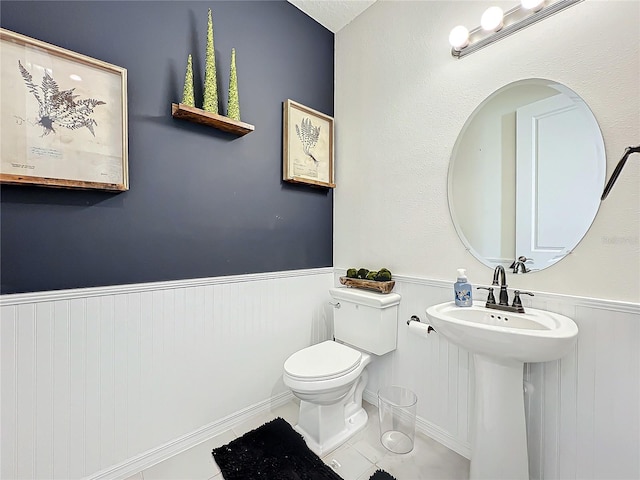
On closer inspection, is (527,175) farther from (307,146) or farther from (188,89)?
(188,89)

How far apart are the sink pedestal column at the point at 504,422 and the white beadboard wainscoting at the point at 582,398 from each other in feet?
0.14

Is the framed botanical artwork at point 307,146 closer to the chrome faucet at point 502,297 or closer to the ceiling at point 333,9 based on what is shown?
the ceiling at point 333,9

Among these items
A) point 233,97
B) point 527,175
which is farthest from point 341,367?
point 233,97

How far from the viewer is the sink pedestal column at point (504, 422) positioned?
3.85 ft

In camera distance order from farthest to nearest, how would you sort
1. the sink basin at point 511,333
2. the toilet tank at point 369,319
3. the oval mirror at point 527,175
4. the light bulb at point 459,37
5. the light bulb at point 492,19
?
1. the toilet tank at point 369,319
2. the light bulb at point 459,37
3. the light bulb at point 492,19
4. the oval mirror at point 527,175
5. the sink basin at point 511,333

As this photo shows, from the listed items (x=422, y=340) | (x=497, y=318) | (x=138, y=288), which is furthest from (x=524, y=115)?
(x=138, y=288)

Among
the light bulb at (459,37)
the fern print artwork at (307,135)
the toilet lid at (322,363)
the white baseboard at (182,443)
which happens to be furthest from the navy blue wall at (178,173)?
the light bulb at (459,37)

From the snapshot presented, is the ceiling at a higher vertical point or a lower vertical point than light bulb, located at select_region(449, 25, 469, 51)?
higher

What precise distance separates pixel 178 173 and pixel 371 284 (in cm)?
127

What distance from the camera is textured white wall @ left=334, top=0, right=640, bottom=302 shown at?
3.56 feet

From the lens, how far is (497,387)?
119cm

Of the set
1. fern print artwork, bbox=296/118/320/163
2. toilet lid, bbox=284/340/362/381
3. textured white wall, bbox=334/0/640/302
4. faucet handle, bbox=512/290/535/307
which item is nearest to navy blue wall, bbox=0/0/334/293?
fern print artwork, bbox=296/118/320/163

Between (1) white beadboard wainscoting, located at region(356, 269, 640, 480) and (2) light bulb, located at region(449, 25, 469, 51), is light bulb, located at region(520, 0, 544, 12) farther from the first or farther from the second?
(1) white beadboard wainscoting, located at region(356, 269, 640, 480)

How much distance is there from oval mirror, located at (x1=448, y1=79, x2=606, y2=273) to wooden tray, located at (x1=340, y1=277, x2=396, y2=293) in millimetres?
503
